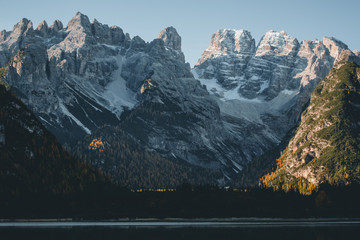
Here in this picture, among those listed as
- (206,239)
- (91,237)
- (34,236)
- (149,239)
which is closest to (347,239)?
(206,239)

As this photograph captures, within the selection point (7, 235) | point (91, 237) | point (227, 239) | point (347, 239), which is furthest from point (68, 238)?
point (347, 239)

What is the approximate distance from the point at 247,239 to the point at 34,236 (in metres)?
75.1

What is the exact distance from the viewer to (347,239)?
652 ft

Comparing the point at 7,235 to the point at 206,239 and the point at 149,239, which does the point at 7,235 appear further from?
the point at 206,239

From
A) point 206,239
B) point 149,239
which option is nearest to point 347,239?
point 206,239

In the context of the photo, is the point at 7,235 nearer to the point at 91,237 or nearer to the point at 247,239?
the point at 91,237

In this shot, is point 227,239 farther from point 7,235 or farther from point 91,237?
point 7,235

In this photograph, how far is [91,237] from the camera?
200m

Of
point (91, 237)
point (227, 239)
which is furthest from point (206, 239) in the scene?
point (91, 237)

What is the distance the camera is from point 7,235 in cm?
19775

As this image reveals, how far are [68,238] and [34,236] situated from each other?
12.7 m

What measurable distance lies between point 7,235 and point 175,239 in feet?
194

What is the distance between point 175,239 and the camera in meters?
197

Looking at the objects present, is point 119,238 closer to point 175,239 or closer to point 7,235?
point 175,239
